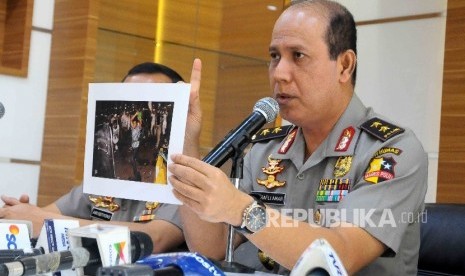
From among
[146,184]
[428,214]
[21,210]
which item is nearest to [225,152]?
[146,184]

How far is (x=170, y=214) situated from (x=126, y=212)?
17 cm

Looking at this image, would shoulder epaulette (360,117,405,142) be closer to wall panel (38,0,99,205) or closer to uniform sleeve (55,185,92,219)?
uniform sleeve (55,185,92,219)

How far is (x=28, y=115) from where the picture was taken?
3.90m

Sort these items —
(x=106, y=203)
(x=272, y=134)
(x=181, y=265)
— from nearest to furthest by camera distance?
(x=181, y=265) < (x=272, y=134) < (x=106, y=203)

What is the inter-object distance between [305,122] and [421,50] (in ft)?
5.98

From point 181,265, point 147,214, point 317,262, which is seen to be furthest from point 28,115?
point 317,262

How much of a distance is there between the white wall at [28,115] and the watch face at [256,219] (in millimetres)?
2388

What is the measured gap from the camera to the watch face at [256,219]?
1.69m

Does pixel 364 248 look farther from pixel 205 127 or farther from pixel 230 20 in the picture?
pixel 230 20

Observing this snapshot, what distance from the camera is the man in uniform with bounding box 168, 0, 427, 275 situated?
192 cm

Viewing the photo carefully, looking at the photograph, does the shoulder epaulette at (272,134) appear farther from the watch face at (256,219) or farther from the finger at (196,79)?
the watch face at (256,219)

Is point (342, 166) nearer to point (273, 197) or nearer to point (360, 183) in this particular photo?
point (360, 183)

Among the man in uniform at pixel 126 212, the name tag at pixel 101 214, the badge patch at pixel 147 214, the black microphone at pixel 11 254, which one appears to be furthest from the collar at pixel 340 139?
the black microphone at pixel 11 254

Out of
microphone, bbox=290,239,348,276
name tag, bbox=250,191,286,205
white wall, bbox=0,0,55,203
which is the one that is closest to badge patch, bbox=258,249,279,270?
name tag, bbox=250,191,286,205
